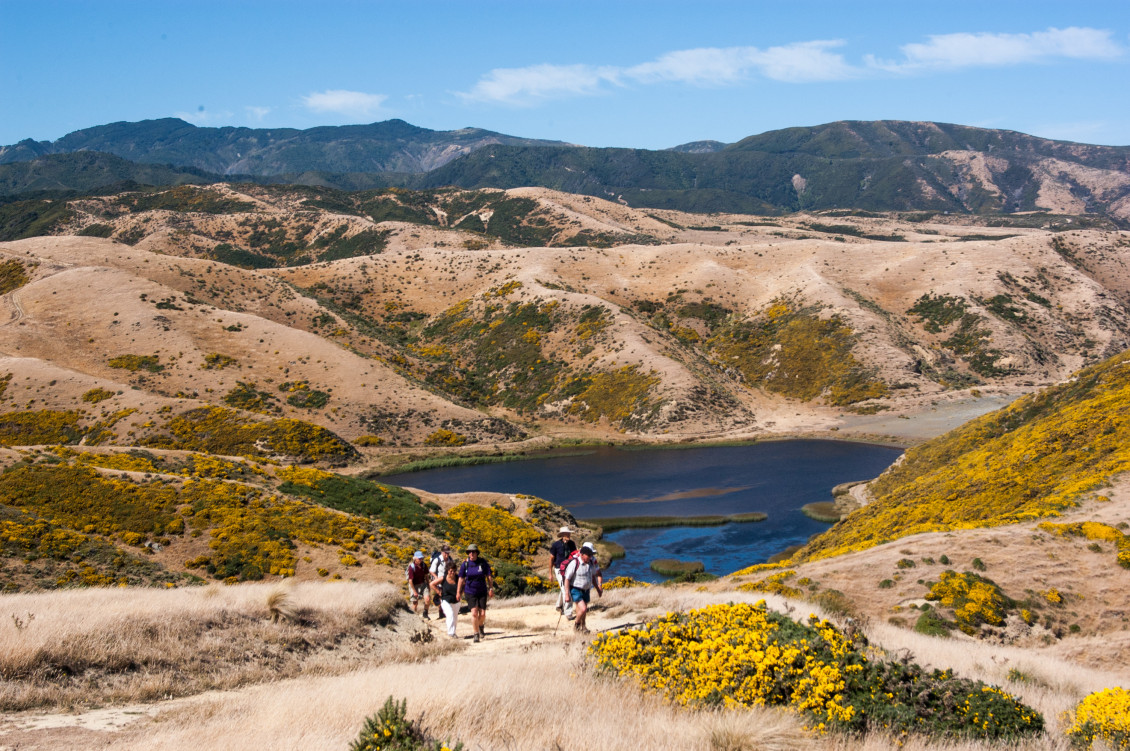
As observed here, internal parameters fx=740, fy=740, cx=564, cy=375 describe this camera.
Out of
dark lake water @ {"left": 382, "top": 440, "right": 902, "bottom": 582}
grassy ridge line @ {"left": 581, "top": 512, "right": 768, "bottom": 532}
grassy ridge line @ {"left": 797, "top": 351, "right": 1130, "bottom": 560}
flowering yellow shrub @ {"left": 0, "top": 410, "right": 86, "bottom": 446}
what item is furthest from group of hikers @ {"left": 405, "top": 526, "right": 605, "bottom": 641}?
flowering yellow shrub @ {"left": 0, "top": 410, "right": 86, "bottom": 446}

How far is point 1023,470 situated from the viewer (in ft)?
102

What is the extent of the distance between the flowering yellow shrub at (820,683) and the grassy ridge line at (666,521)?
34.6 metres

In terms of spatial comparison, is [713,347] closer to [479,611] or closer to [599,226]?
[479,611]

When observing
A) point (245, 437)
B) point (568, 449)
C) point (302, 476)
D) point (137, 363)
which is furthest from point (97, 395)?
point (568, 449)

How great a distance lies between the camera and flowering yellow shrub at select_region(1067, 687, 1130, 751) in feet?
29.9

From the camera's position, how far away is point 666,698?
10.3 m

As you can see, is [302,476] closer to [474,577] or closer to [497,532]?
[497,532]

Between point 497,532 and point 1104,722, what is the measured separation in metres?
28.4

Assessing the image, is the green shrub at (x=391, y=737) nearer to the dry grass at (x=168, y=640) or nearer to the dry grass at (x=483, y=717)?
the dry grass at (x=483, y=717)

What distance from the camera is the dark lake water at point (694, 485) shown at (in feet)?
137

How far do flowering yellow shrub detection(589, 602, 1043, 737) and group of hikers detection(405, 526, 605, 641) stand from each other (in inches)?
205

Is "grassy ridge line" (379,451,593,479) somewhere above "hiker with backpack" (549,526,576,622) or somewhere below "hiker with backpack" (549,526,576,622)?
below

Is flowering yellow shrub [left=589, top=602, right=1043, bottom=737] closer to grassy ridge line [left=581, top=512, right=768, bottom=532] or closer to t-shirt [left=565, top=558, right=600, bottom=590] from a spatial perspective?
t-shirt [left=565, top=558, right=600, bottom=590]

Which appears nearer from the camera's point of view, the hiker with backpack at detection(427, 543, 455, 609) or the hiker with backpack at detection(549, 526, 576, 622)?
the hiker with backpack at detection(549, 526, 576, 622)
